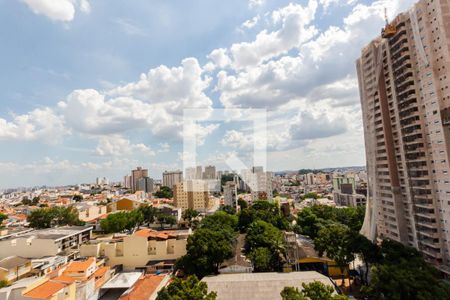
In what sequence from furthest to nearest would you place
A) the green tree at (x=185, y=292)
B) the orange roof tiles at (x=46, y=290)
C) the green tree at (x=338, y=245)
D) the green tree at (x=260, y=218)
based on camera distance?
the green tree at (x=260, y=218)
the green tree at (x=338, y=245)
the orange roof tiles at (x=46, y=290)
the green tree at (x=185, y=292)

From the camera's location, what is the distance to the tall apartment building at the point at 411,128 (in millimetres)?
7613

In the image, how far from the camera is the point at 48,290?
250 inches

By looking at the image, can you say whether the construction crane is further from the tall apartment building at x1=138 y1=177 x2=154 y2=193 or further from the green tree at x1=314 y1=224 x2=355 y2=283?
the tall apartment building at x1=138 y1=177 x2=154 y2=193

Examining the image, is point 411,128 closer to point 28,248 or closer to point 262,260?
point 262,260

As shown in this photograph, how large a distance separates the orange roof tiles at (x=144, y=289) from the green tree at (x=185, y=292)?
2.04 metres

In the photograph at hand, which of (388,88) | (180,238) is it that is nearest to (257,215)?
(180,238)

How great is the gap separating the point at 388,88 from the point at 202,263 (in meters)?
9.20

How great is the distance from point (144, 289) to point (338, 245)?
610cm

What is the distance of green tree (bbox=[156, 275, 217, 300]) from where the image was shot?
16.5 ft

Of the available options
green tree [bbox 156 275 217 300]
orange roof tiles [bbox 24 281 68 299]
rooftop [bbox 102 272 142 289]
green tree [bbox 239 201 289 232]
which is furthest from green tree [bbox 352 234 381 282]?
orange roof tiles [bbox 24 281 68 299]

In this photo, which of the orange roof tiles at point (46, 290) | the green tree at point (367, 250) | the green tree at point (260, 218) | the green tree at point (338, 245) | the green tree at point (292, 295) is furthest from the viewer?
the green tree at point (260, 218)

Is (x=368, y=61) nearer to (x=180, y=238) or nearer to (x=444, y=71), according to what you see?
(x=444, y=71)

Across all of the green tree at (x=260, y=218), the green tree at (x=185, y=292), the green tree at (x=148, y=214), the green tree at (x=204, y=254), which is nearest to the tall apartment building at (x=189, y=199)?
the green tree at (x=148, y=214)

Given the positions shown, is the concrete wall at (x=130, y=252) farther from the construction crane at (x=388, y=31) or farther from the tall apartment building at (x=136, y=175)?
the tall apartment building at (x=136, y=175)
